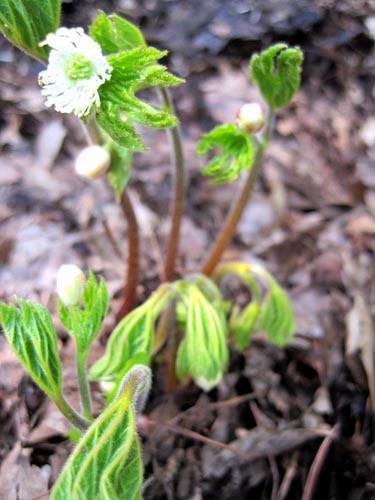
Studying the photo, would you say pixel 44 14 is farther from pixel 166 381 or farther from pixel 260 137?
pixel 166 381

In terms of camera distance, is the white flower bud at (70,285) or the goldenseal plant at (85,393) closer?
the goldenseal plant at (85,393)

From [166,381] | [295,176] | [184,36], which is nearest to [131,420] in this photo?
[166,381]

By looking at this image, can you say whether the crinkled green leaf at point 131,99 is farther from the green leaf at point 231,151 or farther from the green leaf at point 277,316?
the green leaf at point 277,316

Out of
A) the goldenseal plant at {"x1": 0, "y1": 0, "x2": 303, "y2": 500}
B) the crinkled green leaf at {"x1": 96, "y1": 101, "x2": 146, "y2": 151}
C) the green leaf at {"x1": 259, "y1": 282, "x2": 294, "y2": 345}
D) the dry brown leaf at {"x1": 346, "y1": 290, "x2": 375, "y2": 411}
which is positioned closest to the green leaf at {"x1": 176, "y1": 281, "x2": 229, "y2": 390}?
the goldenseal plant at {"x1": 0, "y1": 0, "x2": 303, "y2": 500}

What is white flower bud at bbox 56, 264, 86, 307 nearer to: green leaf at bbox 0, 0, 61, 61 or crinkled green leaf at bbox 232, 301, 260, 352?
green leaf at bbox 0, 0, 61, 61

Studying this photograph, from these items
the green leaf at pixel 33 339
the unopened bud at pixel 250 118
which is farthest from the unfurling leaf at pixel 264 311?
the green leaf at pixel 33 339
